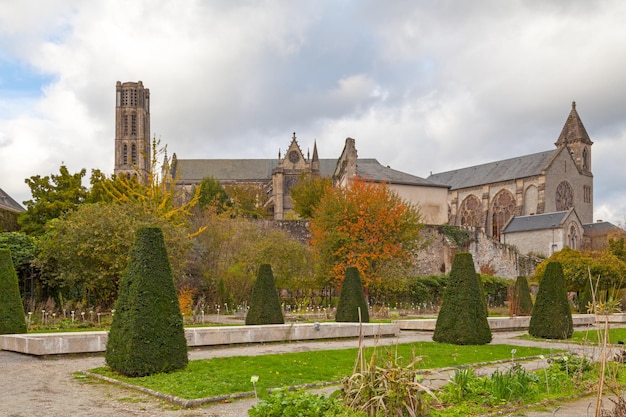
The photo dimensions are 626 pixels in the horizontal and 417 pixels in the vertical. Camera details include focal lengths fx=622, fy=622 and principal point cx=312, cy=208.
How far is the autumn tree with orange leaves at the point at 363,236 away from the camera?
1200 inches

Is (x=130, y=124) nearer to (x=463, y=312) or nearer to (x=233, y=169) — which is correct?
(x=233, y=169)

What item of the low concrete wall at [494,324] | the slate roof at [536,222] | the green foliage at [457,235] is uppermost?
the slate roof at [536,222]

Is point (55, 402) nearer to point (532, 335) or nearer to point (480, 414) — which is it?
point (480, 414)

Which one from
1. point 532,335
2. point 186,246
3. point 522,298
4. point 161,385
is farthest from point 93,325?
point 522,298

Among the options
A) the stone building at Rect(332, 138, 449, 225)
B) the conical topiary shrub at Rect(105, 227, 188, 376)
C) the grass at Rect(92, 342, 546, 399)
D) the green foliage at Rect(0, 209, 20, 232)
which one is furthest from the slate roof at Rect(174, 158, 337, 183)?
the conical topiary shrub at Rect(105, 227, 188, 376)

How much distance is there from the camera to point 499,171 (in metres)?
69.7

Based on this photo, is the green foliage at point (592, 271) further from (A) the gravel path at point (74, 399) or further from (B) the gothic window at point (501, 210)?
(B) the gothic window at point (501, 210)

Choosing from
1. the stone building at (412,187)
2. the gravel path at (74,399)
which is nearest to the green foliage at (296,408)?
the gravel path at (74,399)

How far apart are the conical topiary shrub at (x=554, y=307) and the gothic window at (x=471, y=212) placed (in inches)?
2071

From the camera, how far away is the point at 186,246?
23828 millimetres

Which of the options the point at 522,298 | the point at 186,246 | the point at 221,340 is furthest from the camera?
the point at 522,298

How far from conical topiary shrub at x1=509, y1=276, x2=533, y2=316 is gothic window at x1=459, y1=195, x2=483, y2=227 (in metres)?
44.2

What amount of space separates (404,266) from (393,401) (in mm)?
26214

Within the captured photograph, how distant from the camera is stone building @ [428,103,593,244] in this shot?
63.8m
